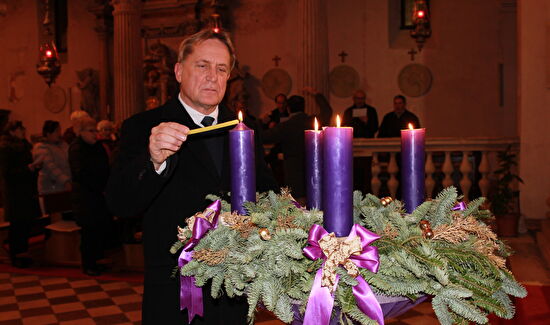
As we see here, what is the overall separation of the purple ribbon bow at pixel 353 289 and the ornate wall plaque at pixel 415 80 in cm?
1379

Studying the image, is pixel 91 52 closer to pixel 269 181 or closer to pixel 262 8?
pixel 262 8

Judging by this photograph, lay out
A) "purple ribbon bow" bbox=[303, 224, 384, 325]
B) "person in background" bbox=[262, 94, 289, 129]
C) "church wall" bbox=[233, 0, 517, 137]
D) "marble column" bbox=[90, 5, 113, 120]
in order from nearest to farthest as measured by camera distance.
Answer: "purple ribbon bow" bbox=[303, 224, 384, 325] < "person in background" bbox=[262, 94, 289, 129] < "church wall" bbox=[233, 0, 517, 137] < "marble column" bbox=[90, 5, 113, 120]

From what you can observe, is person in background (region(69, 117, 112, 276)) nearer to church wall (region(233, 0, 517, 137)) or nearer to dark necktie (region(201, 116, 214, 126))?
dark necktie (region(201, 116, 214, 126))

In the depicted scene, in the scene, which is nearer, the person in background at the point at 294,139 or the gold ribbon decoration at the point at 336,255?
the gold ribbon decoration at the point at 336,255

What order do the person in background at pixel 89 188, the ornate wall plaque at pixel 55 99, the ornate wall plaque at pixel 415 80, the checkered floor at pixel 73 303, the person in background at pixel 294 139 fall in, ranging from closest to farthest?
the checkered floor at pixel 73 303, the person in background at pixel 294 139, the person in background at pixel 89 188, the ornate wall plaque at pixel 415 80, the ornate wall plaque at pixel 55 99

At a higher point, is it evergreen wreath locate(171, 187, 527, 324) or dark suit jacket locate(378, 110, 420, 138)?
dark suit jacket locate(378, 110, 420, 138)

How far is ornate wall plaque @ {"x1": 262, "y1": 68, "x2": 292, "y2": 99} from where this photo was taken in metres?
15.6

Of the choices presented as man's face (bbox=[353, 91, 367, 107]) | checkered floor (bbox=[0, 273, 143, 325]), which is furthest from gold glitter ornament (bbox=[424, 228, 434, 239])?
man's face (bbox=[353, 91, 367, 107])

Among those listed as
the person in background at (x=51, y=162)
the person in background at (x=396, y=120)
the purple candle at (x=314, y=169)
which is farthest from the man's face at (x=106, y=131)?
the purple candle at (x=314, y=169)

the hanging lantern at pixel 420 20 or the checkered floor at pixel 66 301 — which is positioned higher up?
the hanging lantern at pixel 420 20

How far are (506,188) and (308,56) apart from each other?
5335 millimetres

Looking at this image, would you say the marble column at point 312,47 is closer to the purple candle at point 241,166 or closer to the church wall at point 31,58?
the church wall at point 31,58

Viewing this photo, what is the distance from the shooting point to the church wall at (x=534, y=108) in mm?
7359

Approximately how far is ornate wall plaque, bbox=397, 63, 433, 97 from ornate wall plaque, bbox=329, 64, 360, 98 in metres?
1.08
